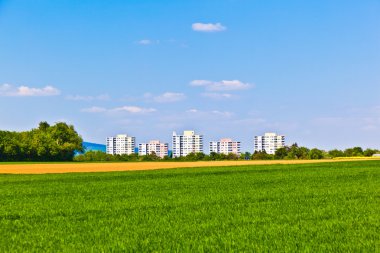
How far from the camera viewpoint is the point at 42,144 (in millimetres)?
143250

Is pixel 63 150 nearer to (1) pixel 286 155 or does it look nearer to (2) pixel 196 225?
(1) pixel 286 155

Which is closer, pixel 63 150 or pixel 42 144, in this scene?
pixel 42 144

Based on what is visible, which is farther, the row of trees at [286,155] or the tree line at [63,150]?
the row of trees at [286,155]

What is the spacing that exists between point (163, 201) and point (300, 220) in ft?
25.1

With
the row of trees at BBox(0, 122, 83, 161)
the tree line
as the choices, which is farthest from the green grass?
the tree line

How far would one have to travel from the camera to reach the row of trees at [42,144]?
138125 millimetres

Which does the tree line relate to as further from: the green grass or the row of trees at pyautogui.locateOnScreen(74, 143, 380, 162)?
the green grass

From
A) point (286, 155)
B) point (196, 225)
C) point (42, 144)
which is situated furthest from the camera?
point (286, 155)

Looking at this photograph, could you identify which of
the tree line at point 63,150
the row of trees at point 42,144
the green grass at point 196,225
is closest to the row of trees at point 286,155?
the tree line at point 63,150

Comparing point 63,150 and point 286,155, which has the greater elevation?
point 63,150

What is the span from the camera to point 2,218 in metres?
15.4

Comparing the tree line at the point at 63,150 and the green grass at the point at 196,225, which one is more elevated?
the tree line at the point at 63,150

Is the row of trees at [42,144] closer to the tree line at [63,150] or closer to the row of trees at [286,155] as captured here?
the tree line at [63,150]

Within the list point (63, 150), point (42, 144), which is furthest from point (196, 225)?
point (63, 150)
